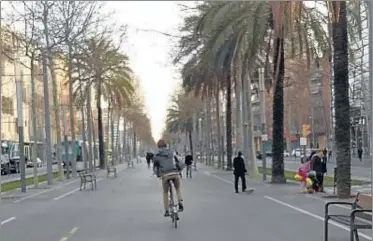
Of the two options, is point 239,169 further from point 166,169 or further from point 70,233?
point 70,233

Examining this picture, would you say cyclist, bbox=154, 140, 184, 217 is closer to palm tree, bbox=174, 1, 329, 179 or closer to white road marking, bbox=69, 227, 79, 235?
white road marking, bbox=69, 227, 79, 235

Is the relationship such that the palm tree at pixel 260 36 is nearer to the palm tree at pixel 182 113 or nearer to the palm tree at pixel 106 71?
the palm tree at pixel 106 71

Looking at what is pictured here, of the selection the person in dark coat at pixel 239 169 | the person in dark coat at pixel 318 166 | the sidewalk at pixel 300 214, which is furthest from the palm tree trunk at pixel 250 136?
the person in dark coat at pixel 318 166

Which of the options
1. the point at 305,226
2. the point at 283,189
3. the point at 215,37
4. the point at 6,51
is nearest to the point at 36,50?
the point at 6,51

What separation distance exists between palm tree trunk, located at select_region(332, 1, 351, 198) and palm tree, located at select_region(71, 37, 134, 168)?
22.1 meters

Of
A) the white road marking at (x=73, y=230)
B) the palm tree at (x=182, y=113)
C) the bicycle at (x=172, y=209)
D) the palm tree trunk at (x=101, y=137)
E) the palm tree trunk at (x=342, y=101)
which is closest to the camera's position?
the white road marking at (x=73, y=230)

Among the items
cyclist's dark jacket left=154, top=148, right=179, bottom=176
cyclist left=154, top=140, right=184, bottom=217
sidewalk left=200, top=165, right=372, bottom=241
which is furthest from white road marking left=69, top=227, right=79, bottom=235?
sidewalk left=200, top=165, right=372, bottom=241

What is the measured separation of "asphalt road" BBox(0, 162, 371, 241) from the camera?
14789mm

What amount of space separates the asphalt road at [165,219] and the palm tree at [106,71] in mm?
19652

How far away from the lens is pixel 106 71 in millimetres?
60688

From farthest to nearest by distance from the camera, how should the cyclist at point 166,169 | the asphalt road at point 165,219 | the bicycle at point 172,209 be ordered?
the cyclist at point 166,169
the bicycle at point 172,209
the asphalt road at point 165,219

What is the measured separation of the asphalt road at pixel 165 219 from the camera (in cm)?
1479

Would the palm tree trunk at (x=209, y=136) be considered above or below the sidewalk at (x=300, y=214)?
above

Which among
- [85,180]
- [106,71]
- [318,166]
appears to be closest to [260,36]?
[318,166]
